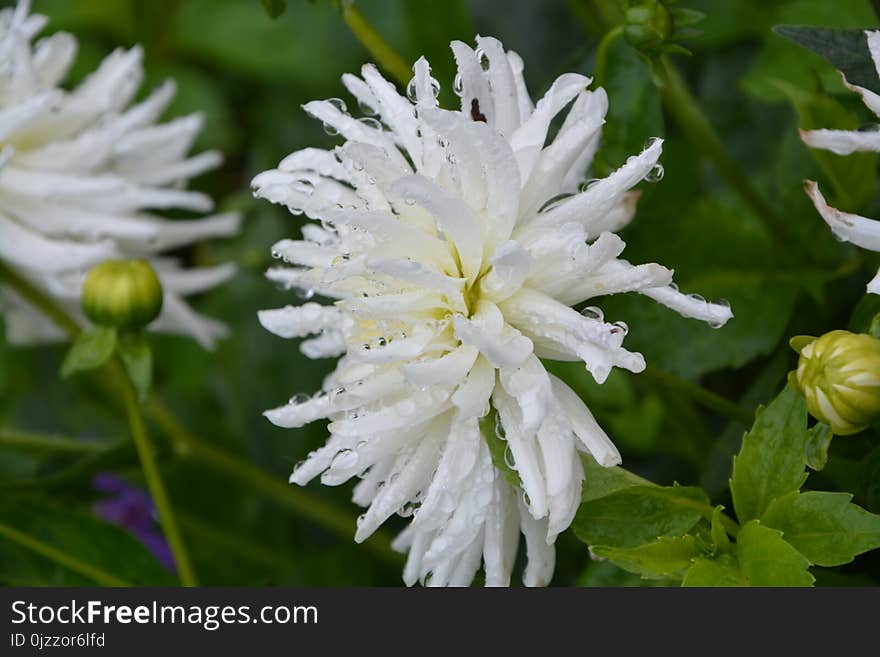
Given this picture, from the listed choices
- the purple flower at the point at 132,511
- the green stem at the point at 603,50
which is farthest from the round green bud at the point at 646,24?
the purple flower at the point at 132,511

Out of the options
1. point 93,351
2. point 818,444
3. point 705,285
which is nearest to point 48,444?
point 93,351

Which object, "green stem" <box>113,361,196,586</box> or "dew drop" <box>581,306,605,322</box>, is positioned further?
"green stem" <box>113,361,196,586</box>

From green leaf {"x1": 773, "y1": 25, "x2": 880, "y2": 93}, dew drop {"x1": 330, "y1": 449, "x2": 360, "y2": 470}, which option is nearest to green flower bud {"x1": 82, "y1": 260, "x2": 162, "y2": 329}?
dew drop {"x1": 330, "y1": 449, "x2": 360, "y2": 470}

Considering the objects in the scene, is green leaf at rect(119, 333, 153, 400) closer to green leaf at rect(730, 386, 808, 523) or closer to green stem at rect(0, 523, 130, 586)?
green stem at rect(0, 523, 130, 586)

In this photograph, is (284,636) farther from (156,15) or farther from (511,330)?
(156,15)

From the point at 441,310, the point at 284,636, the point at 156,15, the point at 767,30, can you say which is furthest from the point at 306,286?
the point at 156,15

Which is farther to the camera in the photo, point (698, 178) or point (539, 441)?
point (698, 178)
